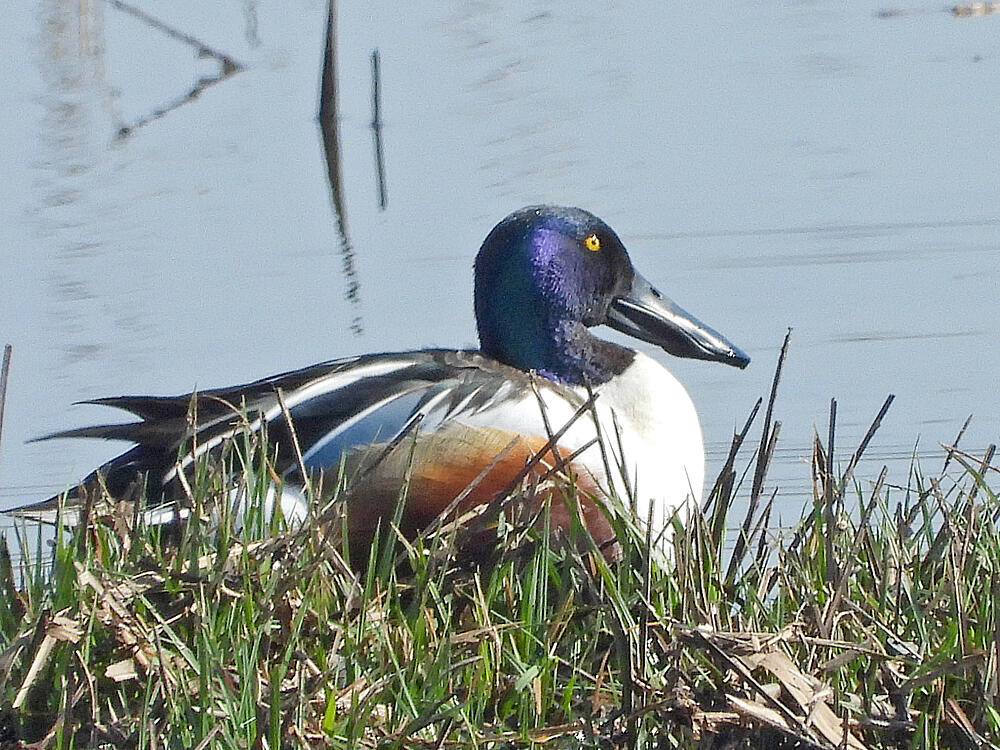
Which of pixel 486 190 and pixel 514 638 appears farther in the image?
pixel 486 190

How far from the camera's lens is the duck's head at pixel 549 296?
14.5 feet

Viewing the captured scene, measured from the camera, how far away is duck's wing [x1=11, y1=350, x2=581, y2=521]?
12.5ft

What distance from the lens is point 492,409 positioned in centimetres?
397

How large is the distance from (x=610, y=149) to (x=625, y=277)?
8.68 feet

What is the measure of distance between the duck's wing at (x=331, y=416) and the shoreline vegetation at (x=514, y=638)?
72 cm

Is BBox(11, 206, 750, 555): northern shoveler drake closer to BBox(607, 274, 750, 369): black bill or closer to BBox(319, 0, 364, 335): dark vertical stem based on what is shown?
BBox(607, 274, 750, 369): black bill

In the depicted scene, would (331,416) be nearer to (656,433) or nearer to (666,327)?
(656,433)

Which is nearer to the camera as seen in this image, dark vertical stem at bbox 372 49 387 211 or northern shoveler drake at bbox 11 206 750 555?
northern shoveler drake at bbox 11 206 750 555

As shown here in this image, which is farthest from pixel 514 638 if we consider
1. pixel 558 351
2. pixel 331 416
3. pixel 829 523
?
pixel 558 351

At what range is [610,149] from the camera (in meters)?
7.16

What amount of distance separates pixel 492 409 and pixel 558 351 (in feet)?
1.63

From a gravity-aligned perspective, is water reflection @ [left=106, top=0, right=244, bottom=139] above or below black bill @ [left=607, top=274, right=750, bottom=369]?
above

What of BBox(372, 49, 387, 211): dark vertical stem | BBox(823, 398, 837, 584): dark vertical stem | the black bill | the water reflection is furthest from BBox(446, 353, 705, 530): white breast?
the water reflection

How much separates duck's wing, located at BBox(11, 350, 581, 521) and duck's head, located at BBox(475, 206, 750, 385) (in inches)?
14.2
